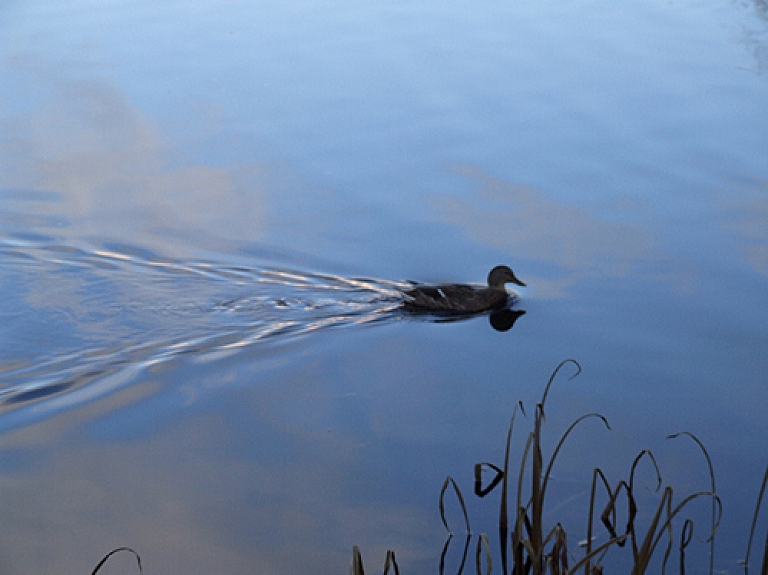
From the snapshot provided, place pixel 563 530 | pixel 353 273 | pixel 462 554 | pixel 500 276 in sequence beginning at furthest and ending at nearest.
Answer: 1. pixel 353 273
2. pixel 500 276
3. pixel 462 554
4. pixel 563 530

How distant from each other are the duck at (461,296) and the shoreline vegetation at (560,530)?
2601mm

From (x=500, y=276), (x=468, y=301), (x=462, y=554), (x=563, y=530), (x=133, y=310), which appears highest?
(x=500, y=276)

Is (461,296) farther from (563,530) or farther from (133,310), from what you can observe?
(563,530)

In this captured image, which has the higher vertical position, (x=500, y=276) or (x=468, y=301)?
(x=500, y=276)

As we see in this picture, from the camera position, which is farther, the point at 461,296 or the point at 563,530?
the point at 461,296

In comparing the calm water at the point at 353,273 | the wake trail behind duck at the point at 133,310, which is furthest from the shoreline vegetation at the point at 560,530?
the wake trail behind duck at the point at 133,310

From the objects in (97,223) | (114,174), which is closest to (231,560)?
(97,223)

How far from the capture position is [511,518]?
5371 mm

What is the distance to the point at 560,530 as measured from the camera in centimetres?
425

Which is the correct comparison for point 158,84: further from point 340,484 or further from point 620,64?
point 340,484

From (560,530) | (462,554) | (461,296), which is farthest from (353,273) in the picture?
(560,530)

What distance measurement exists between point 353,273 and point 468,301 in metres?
1.00


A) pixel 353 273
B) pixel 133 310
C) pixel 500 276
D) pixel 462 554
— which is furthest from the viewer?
pixel 353 273

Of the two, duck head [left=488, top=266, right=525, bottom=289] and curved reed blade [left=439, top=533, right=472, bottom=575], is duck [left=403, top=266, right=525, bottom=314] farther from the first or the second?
curved reed blade [left=439, top=533, right=472, bottom=575]
